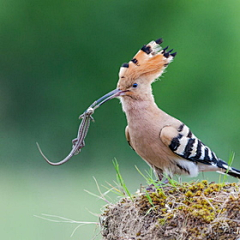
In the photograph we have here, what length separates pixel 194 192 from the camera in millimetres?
2100

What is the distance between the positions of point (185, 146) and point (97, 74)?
5615 millimetres

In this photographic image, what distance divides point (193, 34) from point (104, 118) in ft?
5.37

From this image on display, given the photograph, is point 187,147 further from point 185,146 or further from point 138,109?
point 138,109

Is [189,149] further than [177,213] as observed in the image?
Yes

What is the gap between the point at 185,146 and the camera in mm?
2801

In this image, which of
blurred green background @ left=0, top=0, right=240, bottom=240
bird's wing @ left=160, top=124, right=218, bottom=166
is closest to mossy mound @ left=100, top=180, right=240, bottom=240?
bird's wing @ left=160, top=124, right=218, bottom=166

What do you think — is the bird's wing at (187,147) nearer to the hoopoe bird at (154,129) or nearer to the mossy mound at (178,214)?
the hoopoe bird at (154,129)

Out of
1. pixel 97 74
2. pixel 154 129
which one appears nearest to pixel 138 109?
pixel 154 129

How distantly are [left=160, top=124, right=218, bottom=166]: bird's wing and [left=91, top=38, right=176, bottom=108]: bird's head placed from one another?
0.79 feet

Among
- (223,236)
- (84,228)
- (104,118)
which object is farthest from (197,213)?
(104,118)

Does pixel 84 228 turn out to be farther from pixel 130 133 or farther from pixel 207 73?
pixel 207 73

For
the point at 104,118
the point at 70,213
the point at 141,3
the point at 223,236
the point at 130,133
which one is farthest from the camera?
the point at 141,3

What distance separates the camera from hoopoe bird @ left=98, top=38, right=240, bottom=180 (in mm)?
2799

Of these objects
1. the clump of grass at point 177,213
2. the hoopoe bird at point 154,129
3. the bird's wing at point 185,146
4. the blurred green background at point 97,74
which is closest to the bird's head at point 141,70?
the hoopoe bird at point 154,129
